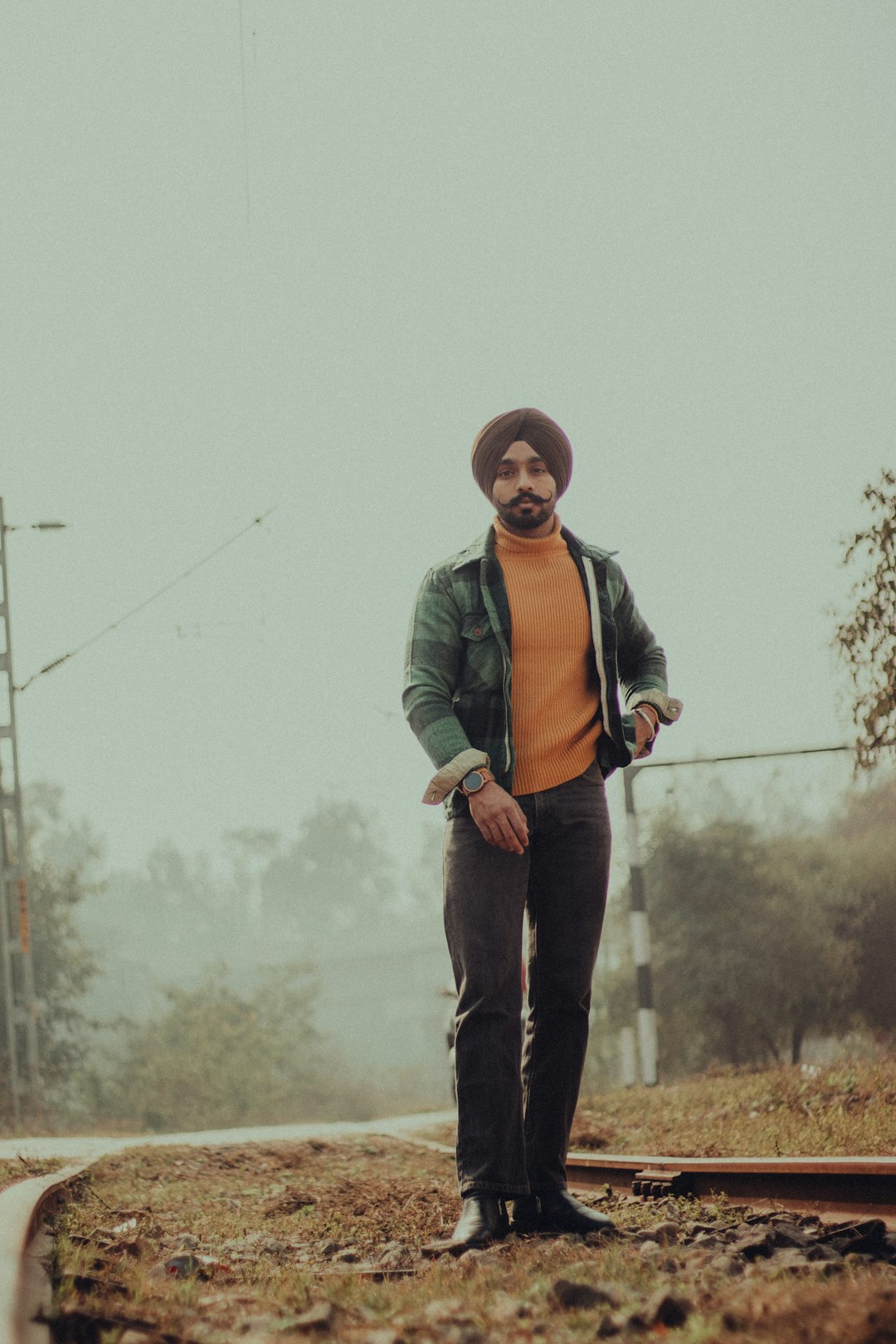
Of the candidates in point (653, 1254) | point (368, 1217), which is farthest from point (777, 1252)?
point (368, 1217)

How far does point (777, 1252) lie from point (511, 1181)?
843 mm

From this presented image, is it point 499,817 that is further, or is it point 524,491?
point 524,491

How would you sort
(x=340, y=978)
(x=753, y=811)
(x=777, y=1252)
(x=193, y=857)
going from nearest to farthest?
(x=777, y=1252)
(x=753, y=811)
(x=340, y=978)
(x=193, y=857)

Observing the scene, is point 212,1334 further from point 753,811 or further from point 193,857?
point 193,857

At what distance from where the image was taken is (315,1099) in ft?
158

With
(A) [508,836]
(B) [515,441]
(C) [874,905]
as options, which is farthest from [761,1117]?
(C) [874,905]

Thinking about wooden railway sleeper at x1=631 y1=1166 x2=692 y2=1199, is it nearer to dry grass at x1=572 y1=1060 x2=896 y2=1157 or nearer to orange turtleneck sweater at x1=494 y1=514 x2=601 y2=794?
dry grass at x1=572 y1=1060 x2=896 y2=1157

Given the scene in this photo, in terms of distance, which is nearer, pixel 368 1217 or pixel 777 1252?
pixel 777 1252

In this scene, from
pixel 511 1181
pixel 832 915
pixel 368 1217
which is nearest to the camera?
pixel 511 1181

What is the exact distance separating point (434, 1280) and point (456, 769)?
1188mm

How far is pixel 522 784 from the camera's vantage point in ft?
11.7

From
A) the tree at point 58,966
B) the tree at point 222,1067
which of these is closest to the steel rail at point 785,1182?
the tree at point 58,966

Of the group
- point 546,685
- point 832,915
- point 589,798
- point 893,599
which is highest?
point 893,599

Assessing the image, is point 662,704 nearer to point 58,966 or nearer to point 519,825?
point 519,825
